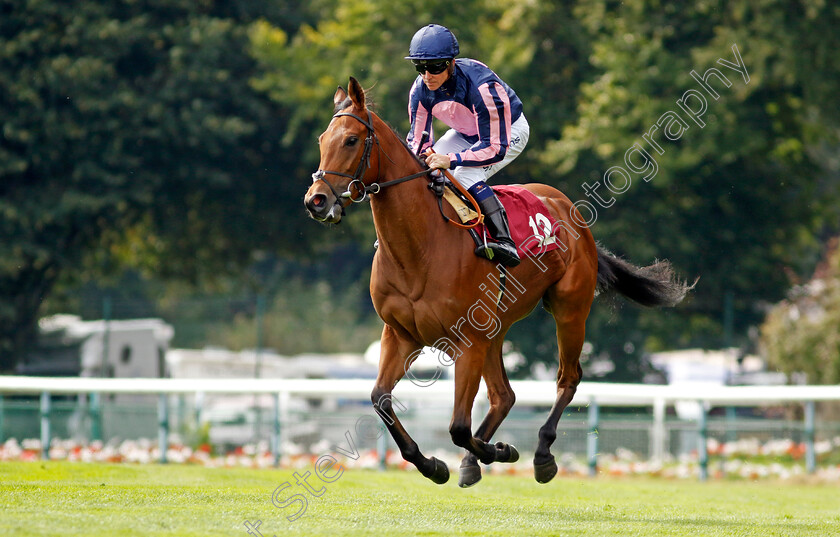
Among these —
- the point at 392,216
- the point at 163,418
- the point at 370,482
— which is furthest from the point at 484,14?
the point at 392,216

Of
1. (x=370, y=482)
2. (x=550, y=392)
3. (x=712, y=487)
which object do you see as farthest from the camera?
(x=550, y=392)

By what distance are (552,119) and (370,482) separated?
37.5 ft

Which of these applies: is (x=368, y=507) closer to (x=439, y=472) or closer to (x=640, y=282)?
(x=439, y=472)

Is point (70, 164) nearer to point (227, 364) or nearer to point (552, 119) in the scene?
point (227, 364)

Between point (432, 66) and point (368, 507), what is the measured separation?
2754mm

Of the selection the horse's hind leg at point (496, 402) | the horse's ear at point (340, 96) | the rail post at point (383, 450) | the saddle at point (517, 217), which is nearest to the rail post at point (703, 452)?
the rail post at point (383, 450)

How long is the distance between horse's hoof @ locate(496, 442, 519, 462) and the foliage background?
10.6 metres

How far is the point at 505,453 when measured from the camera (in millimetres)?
6875

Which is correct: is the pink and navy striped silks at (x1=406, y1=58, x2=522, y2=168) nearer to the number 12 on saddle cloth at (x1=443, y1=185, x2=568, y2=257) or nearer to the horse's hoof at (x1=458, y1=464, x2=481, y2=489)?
the number 12 on saddle cloth at (x1=443, y1=185, x2=568, y2=257)

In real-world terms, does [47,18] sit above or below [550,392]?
above

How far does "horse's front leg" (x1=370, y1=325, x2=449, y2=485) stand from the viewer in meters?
6.34

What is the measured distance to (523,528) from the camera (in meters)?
5.69

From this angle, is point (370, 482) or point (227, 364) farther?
point (227, 364)

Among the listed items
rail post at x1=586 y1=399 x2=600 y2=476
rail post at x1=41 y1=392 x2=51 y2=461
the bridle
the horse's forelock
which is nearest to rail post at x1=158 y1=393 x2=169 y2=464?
rail post at x1=41 y1=392 x2=51 y2=461
